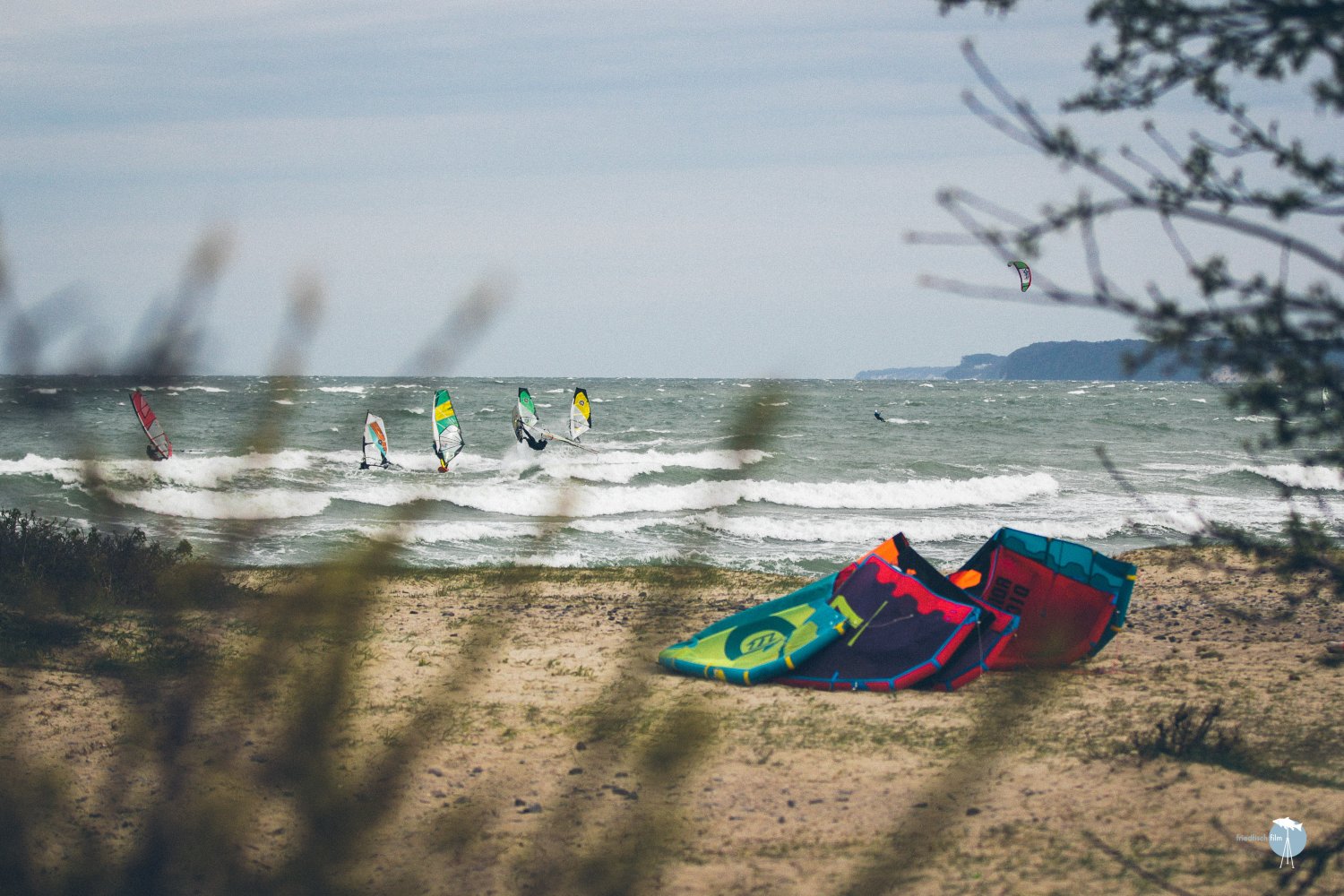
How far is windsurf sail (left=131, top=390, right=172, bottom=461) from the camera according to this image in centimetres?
121

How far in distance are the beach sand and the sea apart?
0.13 m

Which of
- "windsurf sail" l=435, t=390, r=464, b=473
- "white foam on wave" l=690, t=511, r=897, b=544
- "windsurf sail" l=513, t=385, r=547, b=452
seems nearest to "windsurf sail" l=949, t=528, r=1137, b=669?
"white foam on wave" l=690, t=511, r=897, b=544

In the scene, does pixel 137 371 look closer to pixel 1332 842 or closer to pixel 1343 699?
pixel 1332 842

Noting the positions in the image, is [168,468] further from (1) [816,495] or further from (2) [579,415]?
(2) [579,415]

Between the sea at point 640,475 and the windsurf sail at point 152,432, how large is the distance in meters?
0.02

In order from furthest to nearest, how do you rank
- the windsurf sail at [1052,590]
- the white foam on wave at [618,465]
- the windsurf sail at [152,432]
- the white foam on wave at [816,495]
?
the white foam on wave at [618,465] → the white foam on wave at [816,495] → the windsurf sail at [1052,590] → the windsurf sail at [152,432]

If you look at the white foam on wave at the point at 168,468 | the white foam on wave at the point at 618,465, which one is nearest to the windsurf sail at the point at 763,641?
the white foam on wave at the point at 168,468

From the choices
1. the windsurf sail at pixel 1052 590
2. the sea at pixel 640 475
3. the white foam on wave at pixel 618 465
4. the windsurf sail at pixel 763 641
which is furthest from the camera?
the white foam on wave at pixel 618 465

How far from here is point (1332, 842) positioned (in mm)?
4582

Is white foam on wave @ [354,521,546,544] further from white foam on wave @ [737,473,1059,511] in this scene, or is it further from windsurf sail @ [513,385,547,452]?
white foam on wave @ [737,473,1059,511]

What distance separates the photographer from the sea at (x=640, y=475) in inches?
38.9

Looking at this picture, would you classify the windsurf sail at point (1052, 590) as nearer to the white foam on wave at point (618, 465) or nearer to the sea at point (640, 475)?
the sea at point (640, 475)

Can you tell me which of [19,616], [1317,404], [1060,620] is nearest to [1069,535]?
[1060,620]

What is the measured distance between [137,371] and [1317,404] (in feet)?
7.33
